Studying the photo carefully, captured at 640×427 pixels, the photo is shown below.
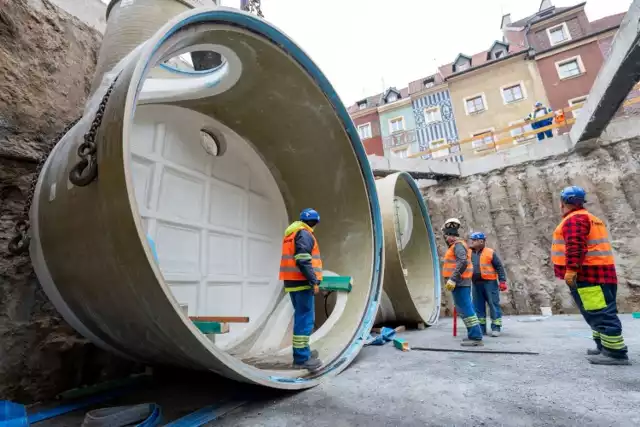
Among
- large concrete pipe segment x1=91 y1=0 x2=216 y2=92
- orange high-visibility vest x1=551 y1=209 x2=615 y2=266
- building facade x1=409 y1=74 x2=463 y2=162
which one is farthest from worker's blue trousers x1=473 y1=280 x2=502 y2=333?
building facade x1=409 y1=74 x2=463 y2=162

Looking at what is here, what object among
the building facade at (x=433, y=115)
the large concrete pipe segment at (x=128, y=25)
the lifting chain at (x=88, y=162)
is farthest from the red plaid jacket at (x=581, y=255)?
the building facade at (x=433, y=115)

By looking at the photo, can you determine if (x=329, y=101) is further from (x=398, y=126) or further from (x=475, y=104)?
(x=398, y=126)

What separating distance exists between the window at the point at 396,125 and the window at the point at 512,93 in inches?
231

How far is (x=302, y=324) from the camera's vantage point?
2.85 metres

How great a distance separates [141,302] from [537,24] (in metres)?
24.4

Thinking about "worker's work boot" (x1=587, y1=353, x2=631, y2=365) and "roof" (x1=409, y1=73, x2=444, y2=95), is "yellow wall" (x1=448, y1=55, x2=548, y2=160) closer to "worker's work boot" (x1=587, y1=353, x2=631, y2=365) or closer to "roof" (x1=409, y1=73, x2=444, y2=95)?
"roof" (x1=409, y1=73, x2=444, y2=95)

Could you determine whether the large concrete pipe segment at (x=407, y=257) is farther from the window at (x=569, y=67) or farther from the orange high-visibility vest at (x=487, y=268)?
the window at (x=569, y=67)

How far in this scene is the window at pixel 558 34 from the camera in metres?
18.2

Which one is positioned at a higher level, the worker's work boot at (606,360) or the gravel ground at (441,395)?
the worker's work boot at (606,360)

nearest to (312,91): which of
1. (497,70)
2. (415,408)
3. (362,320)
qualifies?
(362,320)

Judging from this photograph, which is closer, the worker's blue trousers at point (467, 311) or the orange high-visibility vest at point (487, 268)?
the worker's blue trousers at point (467, 311)

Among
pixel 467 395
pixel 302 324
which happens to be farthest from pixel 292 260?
pixel 467 395

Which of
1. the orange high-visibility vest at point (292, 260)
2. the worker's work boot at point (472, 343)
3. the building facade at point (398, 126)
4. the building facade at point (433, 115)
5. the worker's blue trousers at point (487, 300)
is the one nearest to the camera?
the orange high-visibility vest at point (292, 260)

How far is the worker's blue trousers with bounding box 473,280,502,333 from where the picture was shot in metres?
4.49
